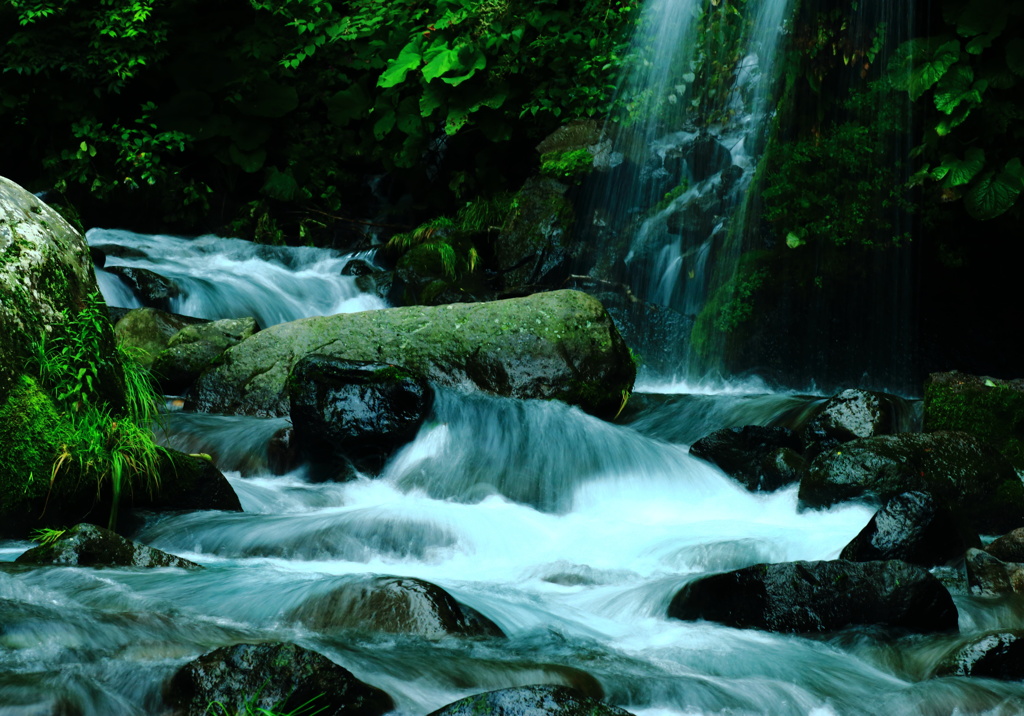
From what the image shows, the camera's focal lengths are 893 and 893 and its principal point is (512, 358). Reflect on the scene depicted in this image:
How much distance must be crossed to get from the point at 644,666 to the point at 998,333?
6605 mm

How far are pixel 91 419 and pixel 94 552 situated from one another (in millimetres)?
1217

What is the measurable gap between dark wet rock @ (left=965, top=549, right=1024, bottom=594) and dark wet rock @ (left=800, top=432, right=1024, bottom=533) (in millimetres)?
761

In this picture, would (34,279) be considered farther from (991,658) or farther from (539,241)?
(539,241)

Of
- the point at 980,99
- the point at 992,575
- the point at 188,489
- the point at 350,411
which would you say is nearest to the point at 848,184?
the point at 980,99

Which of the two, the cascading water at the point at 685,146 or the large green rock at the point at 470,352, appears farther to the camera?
the cascading water at the point at 685,146

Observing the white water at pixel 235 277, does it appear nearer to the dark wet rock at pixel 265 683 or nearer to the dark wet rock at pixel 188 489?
the dark wet rock at pixel 188 489

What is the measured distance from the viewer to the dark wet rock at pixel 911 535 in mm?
4207

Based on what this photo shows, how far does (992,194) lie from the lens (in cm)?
719

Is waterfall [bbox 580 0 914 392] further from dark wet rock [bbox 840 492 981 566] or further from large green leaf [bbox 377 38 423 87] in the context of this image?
dark wet rock [bbox 840 492 981 566]

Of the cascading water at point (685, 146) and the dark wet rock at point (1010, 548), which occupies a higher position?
the cascading water at point (685, 146)

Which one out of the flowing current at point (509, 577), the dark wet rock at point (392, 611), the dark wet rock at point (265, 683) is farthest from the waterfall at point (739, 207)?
the dark wet rock at point (265, 683)

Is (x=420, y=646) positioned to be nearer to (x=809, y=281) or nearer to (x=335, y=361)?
(x=335, y=361)

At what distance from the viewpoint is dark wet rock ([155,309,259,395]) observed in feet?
24.7

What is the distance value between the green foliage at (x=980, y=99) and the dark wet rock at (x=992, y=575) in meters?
4.04
